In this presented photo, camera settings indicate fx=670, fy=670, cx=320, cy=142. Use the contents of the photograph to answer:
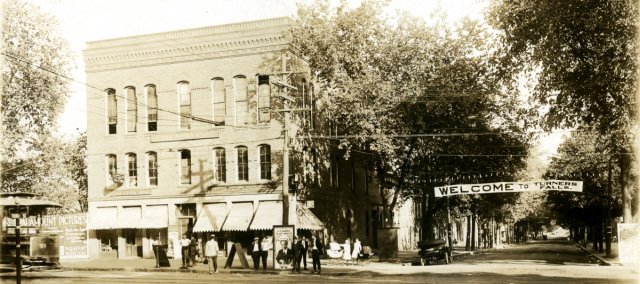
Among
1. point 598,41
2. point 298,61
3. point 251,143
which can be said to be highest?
point 298,61

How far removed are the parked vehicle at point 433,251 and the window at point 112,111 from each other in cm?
1966

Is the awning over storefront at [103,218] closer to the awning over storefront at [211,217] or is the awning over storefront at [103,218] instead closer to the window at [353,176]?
the awning over storefront at [211,217]

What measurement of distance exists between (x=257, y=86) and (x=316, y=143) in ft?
17.8

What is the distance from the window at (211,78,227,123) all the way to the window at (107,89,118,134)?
6.57 meters

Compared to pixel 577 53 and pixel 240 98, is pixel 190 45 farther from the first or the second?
pixel 577 53

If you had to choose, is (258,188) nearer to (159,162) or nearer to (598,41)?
(159,162)

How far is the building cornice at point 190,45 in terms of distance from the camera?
36344 mm

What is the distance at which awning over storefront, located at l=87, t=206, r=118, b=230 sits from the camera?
39.2 metres

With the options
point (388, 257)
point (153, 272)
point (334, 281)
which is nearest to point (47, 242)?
point (153, 272)

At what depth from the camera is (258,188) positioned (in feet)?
120

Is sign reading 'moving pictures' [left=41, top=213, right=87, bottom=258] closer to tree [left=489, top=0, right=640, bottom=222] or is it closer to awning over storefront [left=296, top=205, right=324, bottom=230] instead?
awning over storefront [left=296, top=205, right=324, bottom=230]

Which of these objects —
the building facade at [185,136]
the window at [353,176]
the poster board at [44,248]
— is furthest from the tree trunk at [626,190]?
the poster board at [44,248]

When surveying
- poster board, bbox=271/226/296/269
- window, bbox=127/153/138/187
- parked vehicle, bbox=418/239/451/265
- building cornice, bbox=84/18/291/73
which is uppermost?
building cornice, bbox=84/18/291/73

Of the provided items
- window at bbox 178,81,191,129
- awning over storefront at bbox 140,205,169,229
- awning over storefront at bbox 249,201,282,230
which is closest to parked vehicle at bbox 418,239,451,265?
awning over storefront at bbox 249,201,282,230
